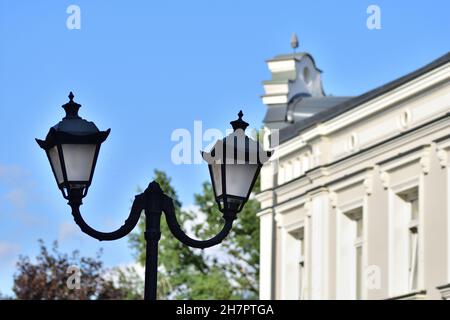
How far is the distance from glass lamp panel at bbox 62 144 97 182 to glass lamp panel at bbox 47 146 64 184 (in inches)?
2.9

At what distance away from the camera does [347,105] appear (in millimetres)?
29219

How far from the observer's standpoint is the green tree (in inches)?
1922

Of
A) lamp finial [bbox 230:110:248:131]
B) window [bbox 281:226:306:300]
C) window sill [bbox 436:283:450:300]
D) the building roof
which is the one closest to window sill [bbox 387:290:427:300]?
window sill [bbox 436:283:450:300]

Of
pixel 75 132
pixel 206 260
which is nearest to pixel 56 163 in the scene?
pixel 75 132

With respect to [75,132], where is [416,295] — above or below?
above

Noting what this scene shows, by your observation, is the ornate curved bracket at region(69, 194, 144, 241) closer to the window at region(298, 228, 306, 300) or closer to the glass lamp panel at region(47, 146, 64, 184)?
the glass lamp panel at region(47, 146, 64, 184)

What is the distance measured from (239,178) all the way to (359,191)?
52.8 ft

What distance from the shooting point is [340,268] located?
94.9ft

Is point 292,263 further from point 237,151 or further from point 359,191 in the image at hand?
point 237,151

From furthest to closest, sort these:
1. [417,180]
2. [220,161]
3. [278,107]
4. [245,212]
Result: [245,212], [278,107], [417,180], [220,161]

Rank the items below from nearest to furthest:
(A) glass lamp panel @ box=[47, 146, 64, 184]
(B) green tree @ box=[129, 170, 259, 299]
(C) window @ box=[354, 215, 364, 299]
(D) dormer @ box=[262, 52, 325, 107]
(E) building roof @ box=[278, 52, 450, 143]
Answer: (A) glass lamp panel @ box=[47, 146, 64, 184] < (E) building roof @ box=[278, 52, 450, 143] < (C) window @ box=[354, 215, 364, 299] < (D) dormer @ box=[262, 52, 325, 107] < (B) green tree @ box=[129, 170, 259, 299]
